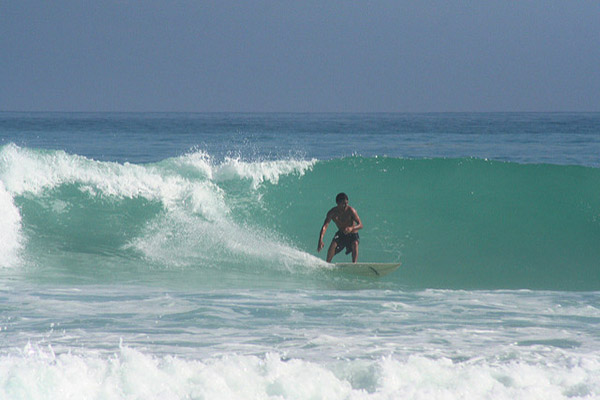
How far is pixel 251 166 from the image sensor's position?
1596 centimetres

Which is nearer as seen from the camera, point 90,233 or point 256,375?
point 256,375

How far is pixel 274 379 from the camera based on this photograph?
4.70 metres

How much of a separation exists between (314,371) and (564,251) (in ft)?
30.3

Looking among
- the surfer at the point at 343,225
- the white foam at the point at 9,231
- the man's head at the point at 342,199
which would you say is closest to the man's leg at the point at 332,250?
the surfer at the point at 343,225

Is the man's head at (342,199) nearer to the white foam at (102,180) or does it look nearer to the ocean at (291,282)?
the ocean at (291,282)

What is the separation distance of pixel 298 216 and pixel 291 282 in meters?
5.13

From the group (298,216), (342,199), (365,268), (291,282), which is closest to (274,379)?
(291,282)

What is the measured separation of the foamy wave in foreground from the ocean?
0.05 feet

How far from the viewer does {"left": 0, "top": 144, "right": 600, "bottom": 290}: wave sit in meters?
10.8

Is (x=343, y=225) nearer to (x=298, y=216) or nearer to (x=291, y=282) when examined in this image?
(x=291, y=282)

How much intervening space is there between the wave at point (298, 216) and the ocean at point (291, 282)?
5 centimetres

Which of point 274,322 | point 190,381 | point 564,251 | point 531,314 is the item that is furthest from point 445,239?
point 190,381

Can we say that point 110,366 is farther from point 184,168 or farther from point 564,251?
point 184,168

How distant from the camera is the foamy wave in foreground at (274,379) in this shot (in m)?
4.50
